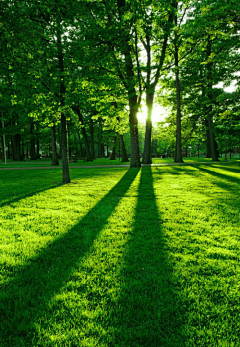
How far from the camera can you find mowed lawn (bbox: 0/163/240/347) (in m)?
1.92

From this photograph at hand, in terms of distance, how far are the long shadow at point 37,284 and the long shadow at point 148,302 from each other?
82 cm

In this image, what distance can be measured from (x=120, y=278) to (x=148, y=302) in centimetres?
54

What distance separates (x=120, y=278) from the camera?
106 inches

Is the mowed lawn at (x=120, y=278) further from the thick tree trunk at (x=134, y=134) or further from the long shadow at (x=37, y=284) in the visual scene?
the thick tree trunk at (x=134, y=134)

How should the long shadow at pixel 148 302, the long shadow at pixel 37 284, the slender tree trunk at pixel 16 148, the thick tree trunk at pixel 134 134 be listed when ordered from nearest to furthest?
the long shadow at pixel 148 302 → the long shadow at pixel 37 284 → the thick tree trunk at pixel 134 134 → the slender tree trunk at pixel 16 148

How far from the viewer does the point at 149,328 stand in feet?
6.41

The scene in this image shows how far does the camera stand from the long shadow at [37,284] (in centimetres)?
198

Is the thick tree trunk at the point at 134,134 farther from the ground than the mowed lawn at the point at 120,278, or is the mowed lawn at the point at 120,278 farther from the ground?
the thick tree trunk at the point at 134,134

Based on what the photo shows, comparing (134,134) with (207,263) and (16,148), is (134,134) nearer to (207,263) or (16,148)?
(207,263)

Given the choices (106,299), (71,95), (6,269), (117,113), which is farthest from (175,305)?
(117,113)

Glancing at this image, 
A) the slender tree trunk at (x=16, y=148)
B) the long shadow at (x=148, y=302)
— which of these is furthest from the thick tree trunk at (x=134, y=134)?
the slender tree trunk at (x=16, y=148)

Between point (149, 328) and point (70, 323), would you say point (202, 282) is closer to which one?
point (149, 328)

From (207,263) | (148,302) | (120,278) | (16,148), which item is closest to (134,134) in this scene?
(207,263)

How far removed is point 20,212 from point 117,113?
11.9 metres
